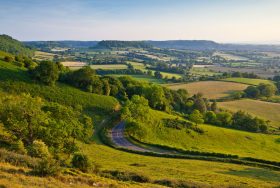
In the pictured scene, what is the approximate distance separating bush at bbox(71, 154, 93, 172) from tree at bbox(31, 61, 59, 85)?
61.8 meters

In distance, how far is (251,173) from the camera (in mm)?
59031

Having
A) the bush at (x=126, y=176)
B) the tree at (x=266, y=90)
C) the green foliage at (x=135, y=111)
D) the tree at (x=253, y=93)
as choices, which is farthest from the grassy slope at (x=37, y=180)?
the tree at (x=266, y=90)

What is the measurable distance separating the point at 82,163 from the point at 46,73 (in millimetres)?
63590

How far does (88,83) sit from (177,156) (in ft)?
156

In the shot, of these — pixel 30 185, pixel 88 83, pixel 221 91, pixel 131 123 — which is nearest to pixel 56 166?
pixel 30 185

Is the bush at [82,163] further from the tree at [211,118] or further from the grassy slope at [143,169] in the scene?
the tree at [211,118]

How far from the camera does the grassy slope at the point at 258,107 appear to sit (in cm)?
13625

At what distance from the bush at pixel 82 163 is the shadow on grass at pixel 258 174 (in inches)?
1161

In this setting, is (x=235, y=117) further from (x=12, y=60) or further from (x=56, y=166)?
(x=56, y=166)

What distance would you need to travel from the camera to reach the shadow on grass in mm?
55631

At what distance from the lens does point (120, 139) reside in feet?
254

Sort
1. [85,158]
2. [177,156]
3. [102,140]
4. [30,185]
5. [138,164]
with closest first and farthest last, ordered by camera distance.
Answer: [30,185], [85,158], [138,164], [177,156], [102,140]

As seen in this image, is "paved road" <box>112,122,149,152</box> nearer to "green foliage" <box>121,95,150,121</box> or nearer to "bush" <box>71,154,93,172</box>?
"green foliage" <box>121,95,150,121</box>

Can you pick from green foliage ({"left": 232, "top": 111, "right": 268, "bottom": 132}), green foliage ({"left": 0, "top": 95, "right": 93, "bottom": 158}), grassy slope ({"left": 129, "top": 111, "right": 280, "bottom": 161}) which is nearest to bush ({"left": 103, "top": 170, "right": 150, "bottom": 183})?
green foliage ({"left": 0, "top": 95, "right": 93, "bottom": 158})
